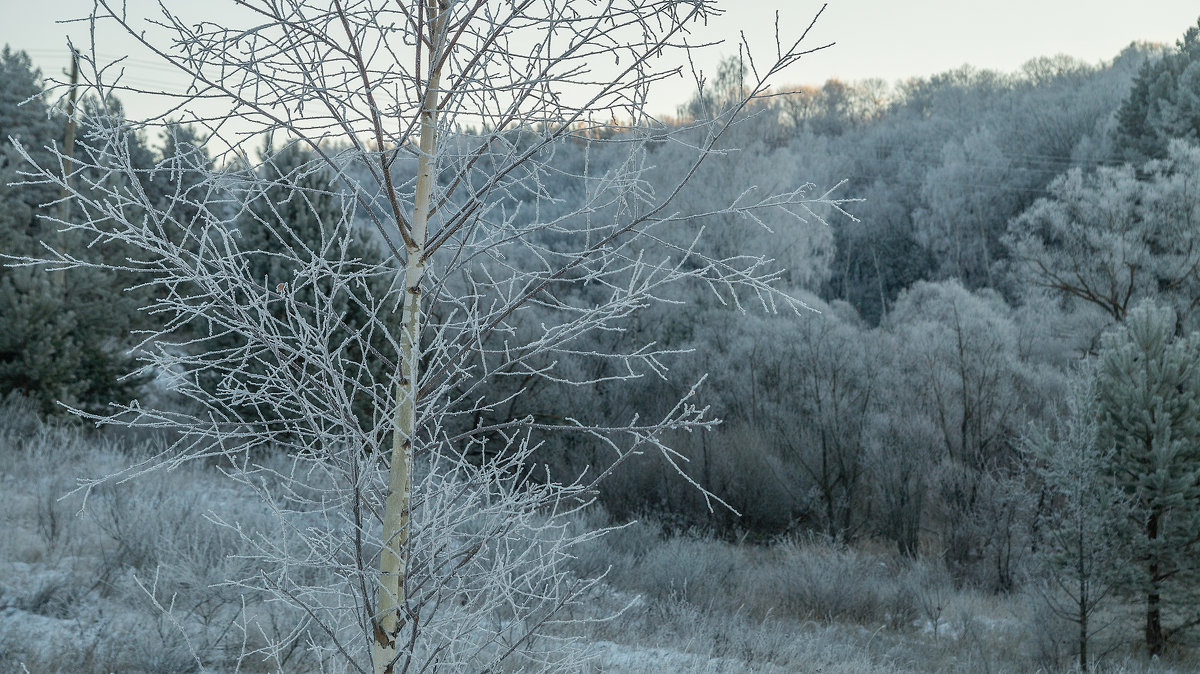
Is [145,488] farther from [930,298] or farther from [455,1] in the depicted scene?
[930,298]

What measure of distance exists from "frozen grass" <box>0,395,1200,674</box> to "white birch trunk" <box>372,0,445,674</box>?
635mm

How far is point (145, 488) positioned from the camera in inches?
353

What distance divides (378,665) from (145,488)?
8249mm

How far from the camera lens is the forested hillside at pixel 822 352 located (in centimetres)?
336

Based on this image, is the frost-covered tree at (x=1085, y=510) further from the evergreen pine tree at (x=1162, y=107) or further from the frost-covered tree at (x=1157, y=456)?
the evergreen pine tree at (x=1162, y=107)

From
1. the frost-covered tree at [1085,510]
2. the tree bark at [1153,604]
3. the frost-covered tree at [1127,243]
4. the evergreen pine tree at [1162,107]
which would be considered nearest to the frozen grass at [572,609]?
the tree bark at [1153,604]

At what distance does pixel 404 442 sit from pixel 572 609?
6.29m

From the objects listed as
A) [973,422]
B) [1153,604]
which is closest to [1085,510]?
[1153,604]

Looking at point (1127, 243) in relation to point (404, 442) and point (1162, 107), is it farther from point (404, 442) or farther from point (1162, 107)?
point (404, 442)

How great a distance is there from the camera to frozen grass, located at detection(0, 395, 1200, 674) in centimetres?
551

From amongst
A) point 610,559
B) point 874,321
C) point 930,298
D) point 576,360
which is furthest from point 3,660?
point 874,321

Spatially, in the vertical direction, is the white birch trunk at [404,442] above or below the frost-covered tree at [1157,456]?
above

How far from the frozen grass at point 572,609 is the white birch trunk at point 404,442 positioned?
635 mm

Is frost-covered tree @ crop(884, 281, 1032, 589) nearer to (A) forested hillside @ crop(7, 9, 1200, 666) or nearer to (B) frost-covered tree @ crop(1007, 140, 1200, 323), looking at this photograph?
(A) forested hillside @ crop(7, 9, 1200, 666)
